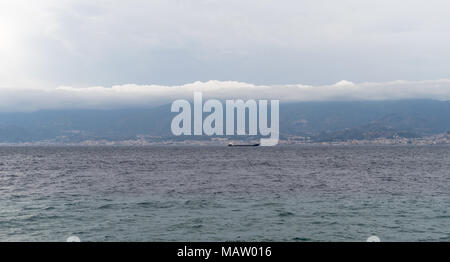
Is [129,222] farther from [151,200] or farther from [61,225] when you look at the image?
[151,200]

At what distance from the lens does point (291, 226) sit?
29219 millimetres

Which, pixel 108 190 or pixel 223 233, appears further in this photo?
pixel 108 190
